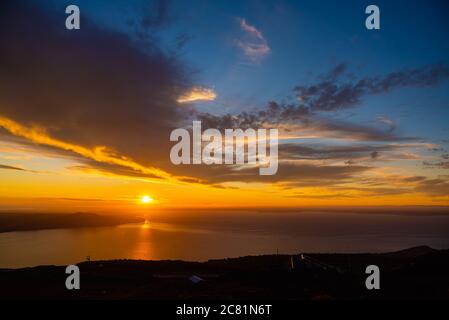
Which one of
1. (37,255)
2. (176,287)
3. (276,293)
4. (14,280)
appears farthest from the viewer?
(37,255)

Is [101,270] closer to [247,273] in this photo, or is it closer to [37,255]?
[247,273]
